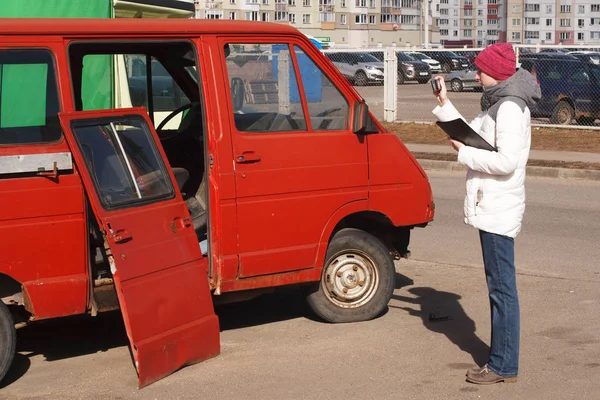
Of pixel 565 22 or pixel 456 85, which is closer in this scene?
pixel 456 85

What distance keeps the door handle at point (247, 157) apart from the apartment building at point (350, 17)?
363ft

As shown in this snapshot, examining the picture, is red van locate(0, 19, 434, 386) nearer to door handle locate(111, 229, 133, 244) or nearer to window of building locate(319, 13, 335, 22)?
door handle locate(111, 229, 133, 244)

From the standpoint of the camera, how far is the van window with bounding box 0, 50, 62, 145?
5656 millimetres

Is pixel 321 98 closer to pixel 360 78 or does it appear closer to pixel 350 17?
pixel 360 78

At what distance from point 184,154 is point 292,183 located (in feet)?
3.68

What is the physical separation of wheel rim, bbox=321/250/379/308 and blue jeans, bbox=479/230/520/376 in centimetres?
152

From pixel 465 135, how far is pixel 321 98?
1462 mm

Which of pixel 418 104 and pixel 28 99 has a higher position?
pixel 28 99

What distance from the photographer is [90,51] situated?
21.1 feet

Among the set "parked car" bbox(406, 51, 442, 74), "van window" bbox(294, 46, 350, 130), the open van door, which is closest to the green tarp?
the open van door

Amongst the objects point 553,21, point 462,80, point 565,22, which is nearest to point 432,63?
point 462,80

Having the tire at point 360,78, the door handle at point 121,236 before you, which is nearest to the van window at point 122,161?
the door handle at point 121,236

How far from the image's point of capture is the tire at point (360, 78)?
4453 cm

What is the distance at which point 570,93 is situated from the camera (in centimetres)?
2200
